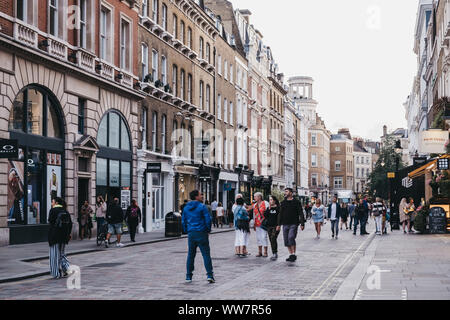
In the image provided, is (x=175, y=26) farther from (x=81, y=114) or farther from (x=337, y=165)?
(x=337, y=165)

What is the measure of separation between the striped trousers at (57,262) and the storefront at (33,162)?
A: 28.4ft

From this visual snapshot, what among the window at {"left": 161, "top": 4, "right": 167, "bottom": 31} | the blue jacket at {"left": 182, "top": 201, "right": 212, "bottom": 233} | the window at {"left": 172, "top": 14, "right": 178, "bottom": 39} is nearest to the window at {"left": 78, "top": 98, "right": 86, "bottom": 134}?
the window at {"left": 161, "top": 4, "right": 167, "bottom": 31}

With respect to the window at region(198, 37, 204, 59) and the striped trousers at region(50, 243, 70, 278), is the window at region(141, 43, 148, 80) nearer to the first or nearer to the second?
the window at region(198, 37, 204, 59)

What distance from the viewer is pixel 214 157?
164 ft

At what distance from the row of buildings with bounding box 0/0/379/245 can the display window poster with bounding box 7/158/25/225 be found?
0.12 ft

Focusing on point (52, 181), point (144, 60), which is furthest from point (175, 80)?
point (52, 181)

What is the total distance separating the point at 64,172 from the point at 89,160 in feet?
7.19

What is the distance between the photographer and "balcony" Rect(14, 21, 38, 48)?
22.5m

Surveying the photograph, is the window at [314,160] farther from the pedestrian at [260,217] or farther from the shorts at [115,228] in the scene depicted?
the pedestrian at [260,217]

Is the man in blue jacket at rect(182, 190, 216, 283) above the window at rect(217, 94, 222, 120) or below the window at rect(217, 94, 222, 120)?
below

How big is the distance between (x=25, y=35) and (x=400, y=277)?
50.6ft
